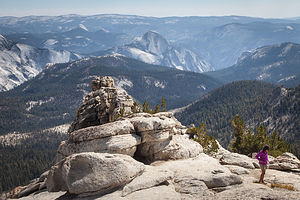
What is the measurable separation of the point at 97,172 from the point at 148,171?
20.9ft

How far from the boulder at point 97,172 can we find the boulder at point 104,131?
539cm

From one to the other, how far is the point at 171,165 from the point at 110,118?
20.2 meters

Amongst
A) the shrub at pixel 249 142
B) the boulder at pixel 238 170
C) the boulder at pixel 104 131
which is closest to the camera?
the boulder at pixel 238 170

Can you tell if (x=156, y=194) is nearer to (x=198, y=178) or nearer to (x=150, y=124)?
(x=198, y=178)

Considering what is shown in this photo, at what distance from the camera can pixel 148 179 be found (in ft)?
102

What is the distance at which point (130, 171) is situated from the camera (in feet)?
101

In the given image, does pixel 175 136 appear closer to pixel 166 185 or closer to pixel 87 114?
pixel 166 185

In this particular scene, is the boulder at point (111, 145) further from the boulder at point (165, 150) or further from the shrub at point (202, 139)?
the shrub at point (202, 139)

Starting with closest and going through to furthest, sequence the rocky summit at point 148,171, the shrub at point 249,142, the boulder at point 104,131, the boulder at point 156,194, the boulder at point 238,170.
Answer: the boulder at point 156,194, the rocky summit at point 148,171, the boulder at point 238,170, the boulder at point 104,131, the shrub at point 249,142

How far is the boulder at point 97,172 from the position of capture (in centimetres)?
2977

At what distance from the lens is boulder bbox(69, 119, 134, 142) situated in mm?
36844

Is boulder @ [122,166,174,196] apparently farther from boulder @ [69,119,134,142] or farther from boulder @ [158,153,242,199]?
boulder @ [69,119,134,142]

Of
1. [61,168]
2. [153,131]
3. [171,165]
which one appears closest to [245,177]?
[171,165]

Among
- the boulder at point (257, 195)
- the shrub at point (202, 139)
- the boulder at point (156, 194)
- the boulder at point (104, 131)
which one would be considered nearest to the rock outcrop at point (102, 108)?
the boulder at point (104, 131)
